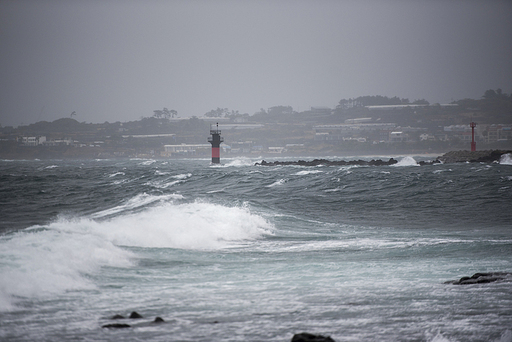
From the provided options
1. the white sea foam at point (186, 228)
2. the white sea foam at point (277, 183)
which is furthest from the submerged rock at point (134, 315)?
the white sea foam at point (277, 183)

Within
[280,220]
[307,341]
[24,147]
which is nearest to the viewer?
[307,341]

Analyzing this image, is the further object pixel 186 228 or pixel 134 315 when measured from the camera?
pixel 186 228

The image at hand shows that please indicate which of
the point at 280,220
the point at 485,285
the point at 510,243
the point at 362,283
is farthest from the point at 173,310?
the point at 280,220

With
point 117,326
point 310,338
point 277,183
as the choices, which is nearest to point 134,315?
point 117,326

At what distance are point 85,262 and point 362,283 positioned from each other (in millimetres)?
5627

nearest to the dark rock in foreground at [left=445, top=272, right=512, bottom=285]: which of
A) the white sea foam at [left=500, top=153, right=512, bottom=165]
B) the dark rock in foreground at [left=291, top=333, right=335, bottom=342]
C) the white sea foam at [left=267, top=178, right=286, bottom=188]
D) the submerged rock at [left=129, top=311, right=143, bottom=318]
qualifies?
the dark rock in foreground at [left=291, top=333, right=335, bottom=342]

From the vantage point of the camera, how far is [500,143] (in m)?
145

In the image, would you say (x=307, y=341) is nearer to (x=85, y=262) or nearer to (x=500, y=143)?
(x=85, y=262)

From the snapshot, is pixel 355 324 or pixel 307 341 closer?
pixel 307 341

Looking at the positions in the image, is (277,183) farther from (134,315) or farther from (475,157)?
(475,157)

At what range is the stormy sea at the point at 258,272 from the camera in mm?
6625

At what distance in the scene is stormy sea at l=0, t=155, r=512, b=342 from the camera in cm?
662

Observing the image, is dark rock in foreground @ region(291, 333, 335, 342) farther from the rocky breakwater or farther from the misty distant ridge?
the misty distant ridge

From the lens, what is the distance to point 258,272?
1053 cm
